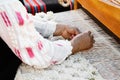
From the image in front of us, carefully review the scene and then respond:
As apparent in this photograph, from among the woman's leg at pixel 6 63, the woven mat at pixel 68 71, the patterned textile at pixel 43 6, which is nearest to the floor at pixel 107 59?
the woven mat at pixel 68 71

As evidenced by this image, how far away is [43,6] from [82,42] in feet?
2.47

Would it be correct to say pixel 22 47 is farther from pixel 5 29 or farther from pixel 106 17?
pixel 106 17

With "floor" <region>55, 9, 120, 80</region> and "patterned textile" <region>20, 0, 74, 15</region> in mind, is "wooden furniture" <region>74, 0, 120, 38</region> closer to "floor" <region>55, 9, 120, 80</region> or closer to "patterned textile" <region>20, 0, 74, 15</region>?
"floor" <region>55, 9, 120, 80</region>

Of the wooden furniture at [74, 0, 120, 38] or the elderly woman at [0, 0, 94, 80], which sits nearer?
the elderly woman at [0, 0, 94, 80]

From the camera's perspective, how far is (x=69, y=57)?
3.85 ft

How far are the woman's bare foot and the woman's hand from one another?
0.10 meters

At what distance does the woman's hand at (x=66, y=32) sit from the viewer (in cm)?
132

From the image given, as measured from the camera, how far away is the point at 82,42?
3.95ft

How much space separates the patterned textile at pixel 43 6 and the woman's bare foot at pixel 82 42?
715mm

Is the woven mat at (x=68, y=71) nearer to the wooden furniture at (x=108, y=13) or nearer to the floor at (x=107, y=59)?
the floor at (x=107, y=59)

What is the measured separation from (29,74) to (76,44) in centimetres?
26

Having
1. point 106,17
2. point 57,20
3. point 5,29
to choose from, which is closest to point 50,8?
point 57,20

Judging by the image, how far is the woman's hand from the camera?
132cm

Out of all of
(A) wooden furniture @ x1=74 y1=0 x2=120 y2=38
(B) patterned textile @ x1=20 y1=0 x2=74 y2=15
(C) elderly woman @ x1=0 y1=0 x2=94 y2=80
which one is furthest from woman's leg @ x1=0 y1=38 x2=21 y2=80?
(B) patterned textile @ x1=20 y1=0 x2=74 y2=15
